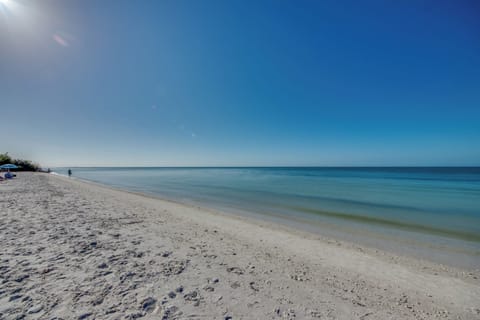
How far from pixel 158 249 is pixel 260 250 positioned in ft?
9.31

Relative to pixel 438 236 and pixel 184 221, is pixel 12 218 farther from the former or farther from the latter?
pixel 438 236

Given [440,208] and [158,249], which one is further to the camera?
[440,208]

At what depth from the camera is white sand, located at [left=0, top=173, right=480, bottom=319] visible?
2.83m

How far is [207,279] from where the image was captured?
3.64 metres

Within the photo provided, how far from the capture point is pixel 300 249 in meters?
5.67

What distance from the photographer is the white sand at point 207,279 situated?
2832mm

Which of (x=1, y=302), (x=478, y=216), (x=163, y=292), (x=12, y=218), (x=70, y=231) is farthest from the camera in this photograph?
(x=478, y=216)

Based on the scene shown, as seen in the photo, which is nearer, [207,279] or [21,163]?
[207,279]

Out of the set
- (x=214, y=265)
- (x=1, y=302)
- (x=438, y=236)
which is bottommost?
(x=438, y=236)

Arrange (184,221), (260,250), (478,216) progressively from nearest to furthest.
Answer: (260,250) → (184,221) → (478,216)

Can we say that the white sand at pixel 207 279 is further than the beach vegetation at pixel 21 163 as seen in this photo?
No

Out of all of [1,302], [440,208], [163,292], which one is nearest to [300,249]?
[163,292]

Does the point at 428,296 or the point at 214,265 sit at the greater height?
the point at 214,265

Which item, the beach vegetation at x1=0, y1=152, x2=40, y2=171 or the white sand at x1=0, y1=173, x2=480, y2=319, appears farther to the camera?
the beach vegetation at x1=0, y1=152, x2=40, y2=171
